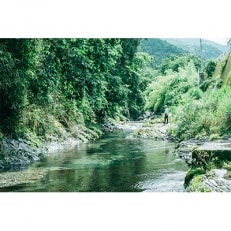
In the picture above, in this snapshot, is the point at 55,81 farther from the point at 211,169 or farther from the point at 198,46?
the point at 211,169

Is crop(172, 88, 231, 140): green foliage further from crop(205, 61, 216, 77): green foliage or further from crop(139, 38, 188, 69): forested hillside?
crop(139, 38, 188, 69): forested hillside

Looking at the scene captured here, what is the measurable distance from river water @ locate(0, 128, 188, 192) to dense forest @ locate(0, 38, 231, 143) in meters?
0.90

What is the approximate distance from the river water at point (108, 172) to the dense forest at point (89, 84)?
90 cm

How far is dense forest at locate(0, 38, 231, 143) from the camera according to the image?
8758mm

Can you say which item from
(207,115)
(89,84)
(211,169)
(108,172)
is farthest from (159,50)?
(211,169)

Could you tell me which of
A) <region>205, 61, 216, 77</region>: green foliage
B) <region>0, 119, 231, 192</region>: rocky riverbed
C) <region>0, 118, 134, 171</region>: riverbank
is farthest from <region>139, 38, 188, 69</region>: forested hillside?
<region>0, 118, 134, 171</region>: riverbank

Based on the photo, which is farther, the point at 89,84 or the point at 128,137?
the point at 128,137

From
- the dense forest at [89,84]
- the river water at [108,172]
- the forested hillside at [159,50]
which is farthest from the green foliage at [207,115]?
the forested hillside at [159,50]

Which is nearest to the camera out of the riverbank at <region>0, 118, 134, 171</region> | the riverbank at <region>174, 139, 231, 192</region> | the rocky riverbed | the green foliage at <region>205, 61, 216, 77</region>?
the riverbank at <region>174, 139, 231, 192</region>

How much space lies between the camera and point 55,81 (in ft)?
31.7

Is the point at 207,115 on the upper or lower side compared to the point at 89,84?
lower

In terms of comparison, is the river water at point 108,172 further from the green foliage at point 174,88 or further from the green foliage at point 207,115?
the green foliage at point 174,88

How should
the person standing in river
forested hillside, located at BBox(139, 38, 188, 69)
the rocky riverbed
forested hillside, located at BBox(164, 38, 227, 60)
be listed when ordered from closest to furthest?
the rocky riverbed < forested hillside, located at BBox(164, 38, 227, 60) < forested hillside, located at BBox(139, 38, 188, 69) < the person standing in river

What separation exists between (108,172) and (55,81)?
7.53 ft
